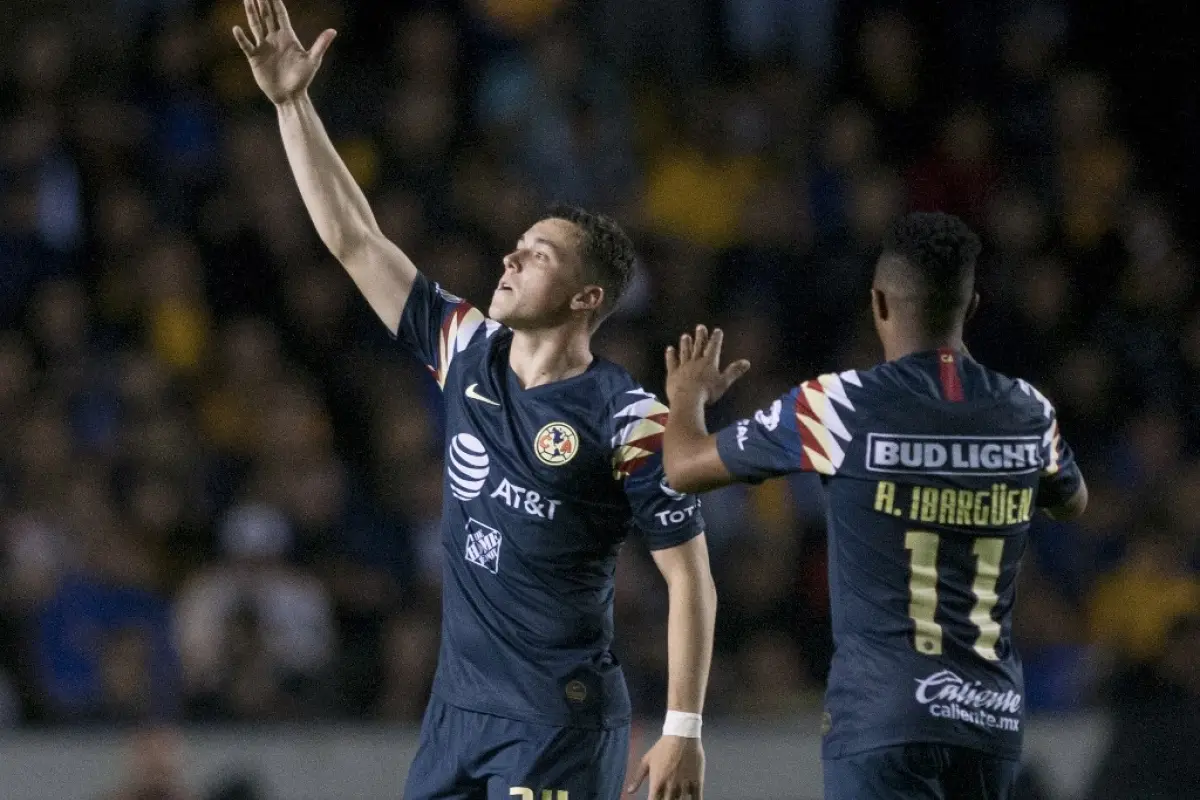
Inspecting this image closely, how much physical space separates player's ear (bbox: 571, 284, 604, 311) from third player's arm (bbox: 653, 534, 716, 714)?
0.71 m

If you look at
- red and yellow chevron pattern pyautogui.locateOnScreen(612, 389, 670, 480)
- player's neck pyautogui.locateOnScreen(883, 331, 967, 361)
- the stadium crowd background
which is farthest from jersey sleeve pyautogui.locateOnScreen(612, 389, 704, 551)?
the stadium crowd background

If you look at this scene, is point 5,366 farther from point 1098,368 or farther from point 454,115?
point 1098,368

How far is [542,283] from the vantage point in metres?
4.98

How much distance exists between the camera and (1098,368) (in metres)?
9.59

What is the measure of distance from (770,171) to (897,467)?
21.4ft

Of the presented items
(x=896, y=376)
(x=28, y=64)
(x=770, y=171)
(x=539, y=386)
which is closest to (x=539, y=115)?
(x=770, y=171)

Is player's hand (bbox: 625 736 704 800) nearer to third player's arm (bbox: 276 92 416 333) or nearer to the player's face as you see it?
the player's face

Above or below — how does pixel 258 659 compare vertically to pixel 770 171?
below

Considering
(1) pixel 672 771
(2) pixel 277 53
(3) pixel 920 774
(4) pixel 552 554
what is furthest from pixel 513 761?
(2) pixel 277 53

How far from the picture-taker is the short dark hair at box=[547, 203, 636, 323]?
200 inches

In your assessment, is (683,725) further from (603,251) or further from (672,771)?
(603,251)

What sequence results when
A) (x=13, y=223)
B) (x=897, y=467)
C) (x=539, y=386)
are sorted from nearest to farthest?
(x=897, y=467)
(x=539, y=386)
(x=13, y=223)

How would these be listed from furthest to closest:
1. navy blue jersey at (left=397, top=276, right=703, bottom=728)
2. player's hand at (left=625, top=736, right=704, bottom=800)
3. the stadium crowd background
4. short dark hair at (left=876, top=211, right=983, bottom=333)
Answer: the stadium crowd background
navy blue jersey at (left=397, top=276, right=703, bottom=728)
player's hand at (left=625, top=736, right=704, bottom=800)
short dark hair at (left=876, top=211, right=983, bottom=333)

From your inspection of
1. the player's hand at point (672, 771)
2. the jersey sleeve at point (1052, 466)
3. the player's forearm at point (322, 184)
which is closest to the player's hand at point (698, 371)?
the jersey sleeve at point (1052, 466)
